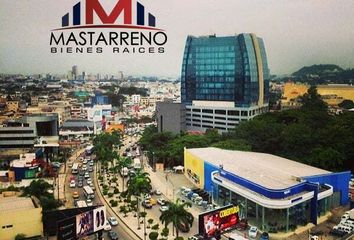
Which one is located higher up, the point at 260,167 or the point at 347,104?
the point at 347,104

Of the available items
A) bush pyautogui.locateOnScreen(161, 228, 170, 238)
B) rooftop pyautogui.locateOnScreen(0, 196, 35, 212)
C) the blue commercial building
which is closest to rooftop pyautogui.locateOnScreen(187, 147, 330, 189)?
the blue commercial building

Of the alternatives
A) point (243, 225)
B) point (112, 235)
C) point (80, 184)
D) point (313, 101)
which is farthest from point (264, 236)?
point (313, 101)

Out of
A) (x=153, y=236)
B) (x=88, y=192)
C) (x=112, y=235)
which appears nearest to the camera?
(x=153, y=236)

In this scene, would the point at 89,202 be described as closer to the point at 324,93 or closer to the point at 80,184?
the point at 80,184

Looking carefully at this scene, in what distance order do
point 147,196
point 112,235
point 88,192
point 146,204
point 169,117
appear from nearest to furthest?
1. point 112,235
2. point 146,204
3. point 147,196
4. point 88,192
5. point 169,117

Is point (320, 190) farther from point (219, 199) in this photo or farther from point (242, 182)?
point (219, 199)

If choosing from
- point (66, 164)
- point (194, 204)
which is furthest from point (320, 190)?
point (66, 164)
